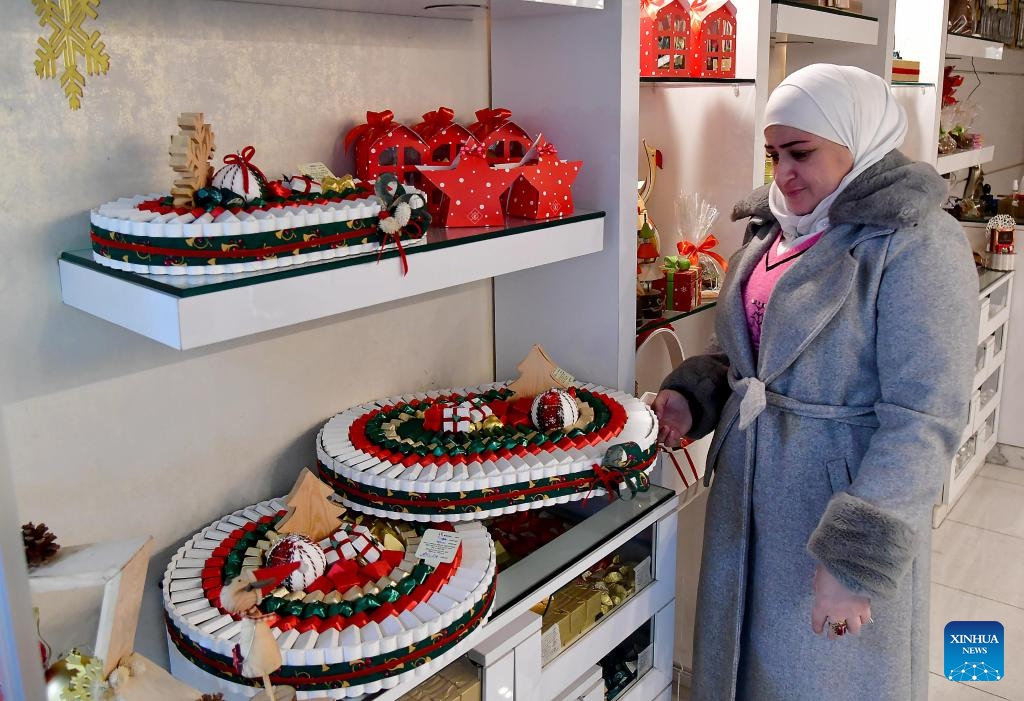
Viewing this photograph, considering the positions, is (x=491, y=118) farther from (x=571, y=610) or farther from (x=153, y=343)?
(x=571, y=610)

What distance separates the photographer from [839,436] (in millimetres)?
1529

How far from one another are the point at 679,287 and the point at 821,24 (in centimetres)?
90

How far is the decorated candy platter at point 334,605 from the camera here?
105cm

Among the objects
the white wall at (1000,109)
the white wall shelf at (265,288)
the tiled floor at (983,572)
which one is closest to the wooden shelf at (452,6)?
the white wall shelf at (265,288)

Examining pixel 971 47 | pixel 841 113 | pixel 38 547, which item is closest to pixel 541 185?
pixel 841 113

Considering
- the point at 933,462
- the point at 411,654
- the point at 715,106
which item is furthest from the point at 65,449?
the point at 715,106

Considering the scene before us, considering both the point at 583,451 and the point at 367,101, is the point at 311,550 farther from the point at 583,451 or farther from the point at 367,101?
the point at 367,101

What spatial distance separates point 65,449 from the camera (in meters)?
1.23

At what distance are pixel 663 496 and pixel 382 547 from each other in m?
0.63

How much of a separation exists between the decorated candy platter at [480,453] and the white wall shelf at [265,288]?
29cm

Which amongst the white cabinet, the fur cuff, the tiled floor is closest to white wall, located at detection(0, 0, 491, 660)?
the fur cuff

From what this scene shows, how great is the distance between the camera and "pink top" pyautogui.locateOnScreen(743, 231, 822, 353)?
160 cm

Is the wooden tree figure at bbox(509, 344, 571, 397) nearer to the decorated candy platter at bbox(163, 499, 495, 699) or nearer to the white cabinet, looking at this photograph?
the decorated candy platter at bbox(163, 499, 495, 699)

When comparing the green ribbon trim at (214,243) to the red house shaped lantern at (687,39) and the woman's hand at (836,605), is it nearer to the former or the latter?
the woman's hand at (836,605)
